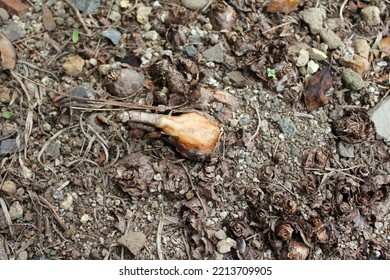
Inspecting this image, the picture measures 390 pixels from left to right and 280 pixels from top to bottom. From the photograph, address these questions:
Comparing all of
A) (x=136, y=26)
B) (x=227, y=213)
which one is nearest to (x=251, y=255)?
(x=227, y=213)

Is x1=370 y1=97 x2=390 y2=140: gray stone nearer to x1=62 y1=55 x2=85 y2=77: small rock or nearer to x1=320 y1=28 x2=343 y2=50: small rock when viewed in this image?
x1=320 y1=28 x2=343 y2=50: small rock

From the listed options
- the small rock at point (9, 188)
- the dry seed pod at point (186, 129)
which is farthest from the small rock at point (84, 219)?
the dry seed pod at point (186, 129)

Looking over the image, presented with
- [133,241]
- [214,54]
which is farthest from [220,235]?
[214,54]

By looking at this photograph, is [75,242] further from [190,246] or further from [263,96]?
[263,96]

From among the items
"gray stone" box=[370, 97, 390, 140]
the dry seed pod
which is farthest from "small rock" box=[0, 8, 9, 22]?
"gray stone" box=[370, 97, 390, 140]

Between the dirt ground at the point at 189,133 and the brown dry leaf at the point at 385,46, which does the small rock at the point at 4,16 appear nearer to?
the dirt ground at the point at 189,133

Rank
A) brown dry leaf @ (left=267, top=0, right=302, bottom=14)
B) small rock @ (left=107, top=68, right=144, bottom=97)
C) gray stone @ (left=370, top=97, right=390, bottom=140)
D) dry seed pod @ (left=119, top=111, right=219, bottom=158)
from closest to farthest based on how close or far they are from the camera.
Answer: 1. dry seed pod @ (left=119, top=111, right=219, bottom=158)
2. small rock @ (left=107, top=68, right=144, bottom=97)
3. gray stone @ (left=370, top=97, right=390, bottom=140)
4. brown dry leaf @ (left=267, top=0, right=302, bottom=14)

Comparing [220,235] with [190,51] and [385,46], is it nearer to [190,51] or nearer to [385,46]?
[190,51]
